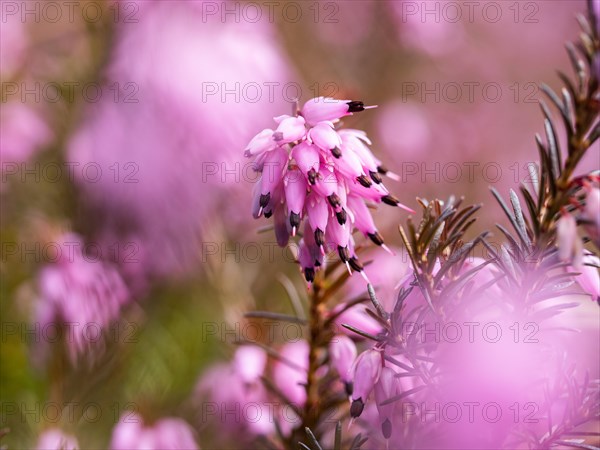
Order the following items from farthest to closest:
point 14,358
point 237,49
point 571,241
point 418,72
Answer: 1. point 418,72
2. point 237,49
3. point 14,358
4. point 571,241

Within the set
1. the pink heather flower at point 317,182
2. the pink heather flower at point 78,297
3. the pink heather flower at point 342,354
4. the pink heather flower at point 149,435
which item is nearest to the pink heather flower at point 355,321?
the pink heather flower at point 342,354

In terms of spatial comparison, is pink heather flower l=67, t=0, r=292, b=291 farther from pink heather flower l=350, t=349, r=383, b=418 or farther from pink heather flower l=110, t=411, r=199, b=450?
pink heather flower l=350, t=349, r=383, b=418

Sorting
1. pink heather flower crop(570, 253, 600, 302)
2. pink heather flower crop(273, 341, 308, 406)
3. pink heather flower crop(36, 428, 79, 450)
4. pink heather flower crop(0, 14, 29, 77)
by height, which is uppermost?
pink heather flower crop(0, 14, 29, 77)

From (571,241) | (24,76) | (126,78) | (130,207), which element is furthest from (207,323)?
(571,241)

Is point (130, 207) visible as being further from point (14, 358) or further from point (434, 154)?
point (434, 154)

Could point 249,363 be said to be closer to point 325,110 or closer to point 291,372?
point 291,372

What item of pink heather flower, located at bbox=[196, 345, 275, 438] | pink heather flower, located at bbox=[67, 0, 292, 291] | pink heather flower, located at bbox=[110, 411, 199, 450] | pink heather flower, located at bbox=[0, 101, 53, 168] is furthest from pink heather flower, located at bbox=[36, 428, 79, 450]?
pink heather flower, located at bbox=[0, 101, 53, 168]

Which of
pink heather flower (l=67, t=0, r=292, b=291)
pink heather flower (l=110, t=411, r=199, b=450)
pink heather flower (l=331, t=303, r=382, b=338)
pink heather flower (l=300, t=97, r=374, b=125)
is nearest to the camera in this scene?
pink heather flower (l=300, t=97, r=374, b=125)
